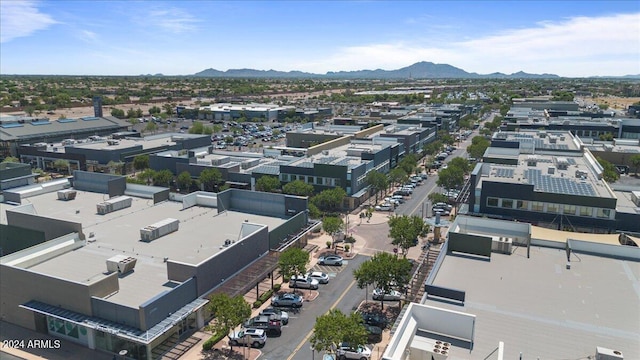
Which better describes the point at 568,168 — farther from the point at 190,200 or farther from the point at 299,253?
the point at 190,200

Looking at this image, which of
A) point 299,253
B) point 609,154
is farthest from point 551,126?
point 299,253

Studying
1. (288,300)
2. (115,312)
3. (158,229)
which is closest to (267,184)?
(158,229)

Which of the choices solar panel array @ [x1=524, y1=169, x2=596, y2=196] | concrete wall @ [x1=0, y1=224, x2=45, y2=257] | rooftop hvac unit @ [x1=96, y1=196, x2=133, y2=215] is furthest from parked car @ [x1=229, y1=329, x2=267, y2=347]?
solar panel array @ [x1=524, y1=169, x2=596, y2=196]

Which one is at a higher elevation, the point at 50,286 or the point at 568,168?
the point at 568,168

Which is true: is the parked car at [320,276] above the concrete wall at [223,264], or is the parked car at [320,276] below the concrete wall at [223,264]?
below

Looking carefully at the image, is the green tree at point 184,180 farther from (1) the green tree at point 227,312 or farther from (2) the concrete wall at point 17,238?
(1) the green tree at point 227,312

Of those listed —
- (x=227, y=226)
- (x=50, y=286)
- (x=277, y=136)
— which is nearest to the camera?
(x=50, y=286)

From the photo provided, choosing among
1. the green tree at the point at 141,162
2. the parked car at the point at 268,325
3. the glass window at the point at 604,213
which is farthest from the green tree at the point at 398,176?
the green tree at the point at 141,162

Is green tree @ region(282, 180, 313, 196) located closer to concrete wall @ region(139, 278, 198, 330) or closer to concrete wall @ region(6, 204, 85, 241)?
concrete wall @ region(6, 204, 85, 241)
